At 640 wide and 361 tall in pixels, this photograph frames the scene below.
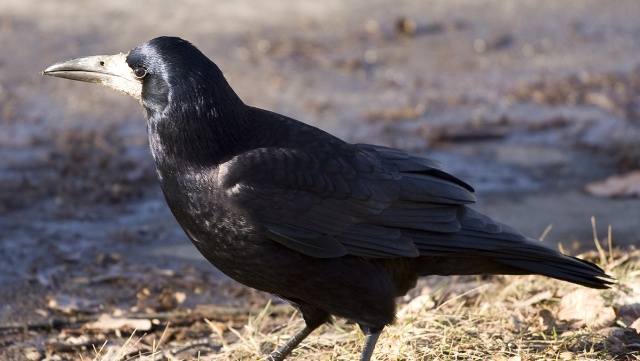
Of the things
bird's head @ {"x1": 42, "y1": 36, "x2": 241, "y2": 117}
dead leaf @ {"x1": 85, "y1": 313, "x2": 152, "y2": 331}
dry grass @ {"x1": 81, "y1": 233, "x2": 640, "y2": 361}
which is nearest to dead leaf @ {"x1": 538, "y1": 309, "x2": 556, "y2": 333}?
dry grass @ {"x1": 81, "y1": 233, "x2": 640, "y2": 361}

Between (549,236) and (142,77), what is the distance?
122 inches

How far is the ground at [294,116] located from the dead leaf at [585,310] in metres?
1.16

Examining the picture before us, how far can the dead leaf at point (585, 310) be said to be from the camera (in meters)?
4.77

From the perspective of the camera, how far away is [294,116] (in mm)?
8141

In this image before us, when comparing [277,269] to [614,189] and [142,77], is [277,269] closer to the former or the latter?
[142,77]

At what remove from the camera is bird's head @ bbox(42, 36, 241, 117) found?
4125 millimetres

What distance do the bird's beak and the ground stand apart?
4.51 feet

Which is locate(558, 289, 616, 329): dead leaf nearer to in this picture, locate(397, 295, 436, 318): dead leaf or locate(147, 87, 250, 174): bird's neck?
locate(397, 295, 436, 318): dead leaf

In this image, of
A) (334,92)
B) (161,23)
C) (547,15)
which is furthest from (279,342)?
(547,15)

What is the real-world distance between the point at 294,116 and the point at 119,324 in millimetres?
3464

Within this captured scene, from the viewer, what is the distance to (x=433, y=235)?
426 cm

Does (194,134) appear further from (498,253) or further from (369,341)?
(498,253)

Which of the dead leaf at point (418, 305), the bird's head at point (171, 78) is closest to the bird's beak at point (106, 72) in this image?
the bird's head at point (171, 78)

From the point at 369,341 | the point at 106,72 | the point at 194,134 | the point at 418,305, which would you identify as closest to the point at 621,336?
the point at 418,305
